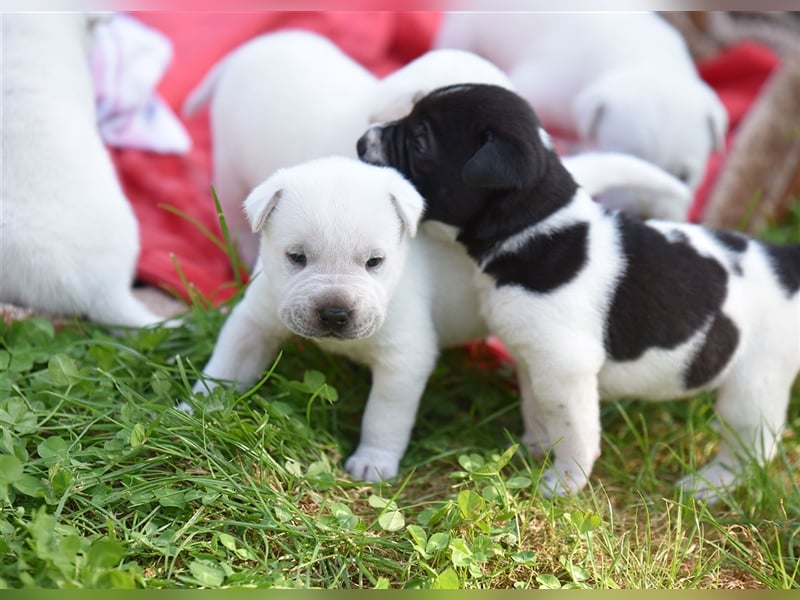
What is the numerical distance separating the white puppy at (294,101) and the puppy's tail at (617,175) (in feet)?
1.88

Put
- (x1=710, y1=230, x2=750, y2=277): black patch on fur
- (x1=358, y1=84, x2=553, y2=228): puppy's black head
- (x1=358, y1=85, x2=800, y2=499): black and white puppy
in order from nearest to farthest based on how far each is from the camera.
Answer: (x1=358, y1=84, x2=553, y2=228): puppy's black head, (x1=358, y1=85, x2=800, y2=499): black and white puppy, (x1=710, y1=230, x2=750, y2=277): black patch on fur

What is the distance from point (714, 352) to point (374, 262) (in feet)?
4.82

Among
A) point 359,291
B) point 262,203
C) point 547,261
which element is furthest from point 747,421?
point 262,203

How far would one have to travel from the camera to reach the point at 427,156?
3793 millimetres

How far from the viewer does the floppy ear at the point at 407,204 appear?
3523 millimetres

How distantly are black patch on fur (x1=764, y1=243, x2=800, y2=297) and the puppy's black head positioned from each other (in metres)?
1.15

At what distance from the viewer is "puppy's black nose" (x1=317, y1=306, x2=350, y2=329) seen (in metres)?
3.39

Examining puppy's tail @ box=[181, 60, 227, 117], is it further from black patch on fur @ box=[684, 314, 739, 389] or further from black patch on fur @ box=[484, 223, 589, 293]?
black patch on fur @ box=[684, 314, 739, 389]

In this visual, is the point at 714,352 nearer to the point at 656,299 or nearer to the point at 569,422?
the point at 656,299

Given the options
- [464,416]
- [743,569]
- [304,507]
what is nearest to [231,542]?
[304,507]

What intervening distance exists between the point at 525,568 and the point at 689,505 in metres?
0.78

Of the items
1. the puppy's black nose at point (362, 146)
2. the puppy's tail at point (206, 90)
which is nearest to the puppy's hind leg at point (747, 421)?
the puppy's black nose at point (362, 146)

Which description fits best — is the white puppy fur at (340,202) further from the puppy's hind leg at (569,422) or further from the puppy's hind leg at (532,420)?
the puppy's hind leg at (569,422)

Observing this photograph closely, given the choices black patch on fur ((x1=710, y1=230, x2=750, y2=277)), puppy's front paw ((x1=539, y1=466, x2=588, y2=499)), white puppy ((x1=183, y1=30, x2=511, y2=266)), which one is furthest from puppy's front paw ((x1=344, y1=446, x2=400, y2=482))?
black patch on fur ((x1=710, y1=230, x2=750, y2=277))
